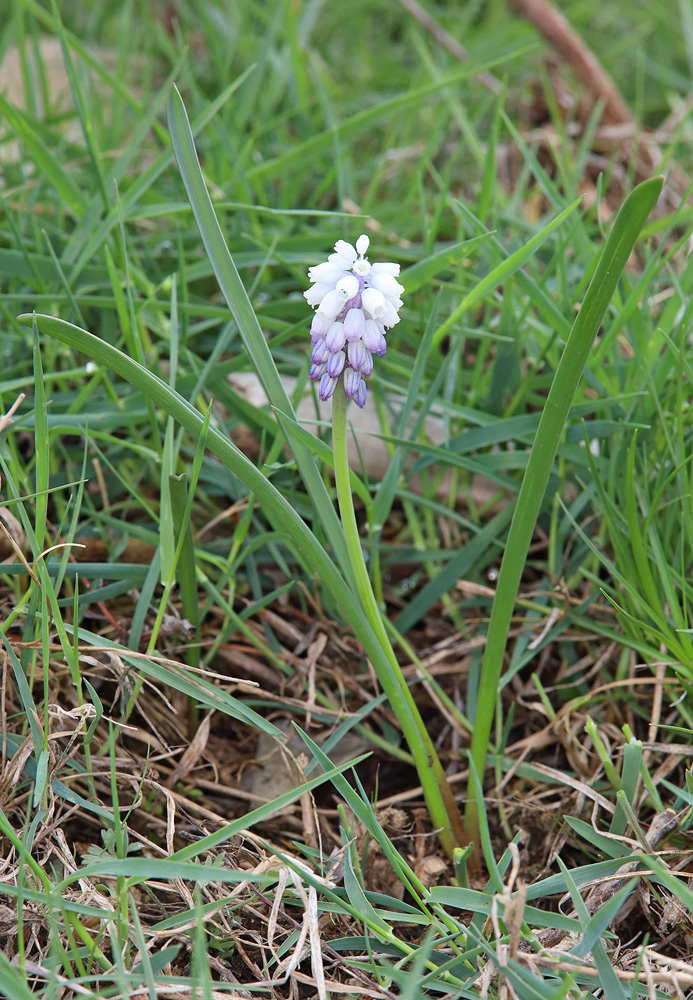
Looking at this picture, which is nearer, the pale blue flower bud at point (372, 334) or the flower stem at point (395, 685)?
the pale blue flower bud at point (372, 334)

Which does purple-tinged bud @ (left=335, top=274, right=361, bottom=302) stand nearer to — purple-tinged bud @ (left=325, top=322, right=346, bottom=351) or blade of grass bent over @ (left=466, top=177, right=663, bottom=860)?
purple-tinged bud @ (left=325, top=322, right=346, bottom=351)

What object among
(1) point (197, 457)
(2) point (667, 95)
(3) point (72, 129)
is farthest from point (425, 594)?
(2) point (667, 95)

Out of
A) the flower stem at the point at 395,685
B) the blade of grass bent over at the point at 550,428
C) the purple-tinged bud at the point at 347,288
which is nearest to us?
the blade of grass bent over at the point at 550,428

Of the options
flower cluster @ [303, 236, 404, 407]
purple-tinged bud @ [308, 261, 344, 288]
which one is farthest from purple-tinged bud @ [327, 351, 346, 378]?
purple-tinged bud @ [308, 261, 344, 288]

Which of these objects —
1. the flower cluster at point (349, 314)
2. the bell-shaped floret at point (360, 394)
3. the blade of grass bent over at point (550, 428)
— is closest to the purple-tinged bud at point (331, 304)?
the flower cluster at point (349, 314)

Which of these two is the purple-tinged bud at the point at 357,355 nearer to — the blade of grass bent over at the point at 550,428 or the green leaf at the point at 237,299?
the green leaf at the point at 237,299

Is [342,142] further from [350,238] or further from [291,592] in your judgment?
[291,592]
